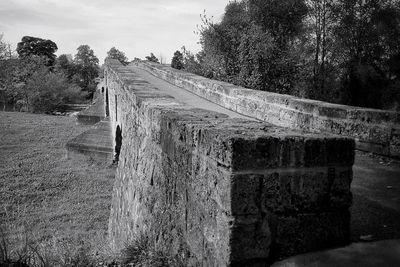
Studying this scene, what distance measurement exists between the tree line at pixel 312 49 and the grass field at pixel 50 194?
856 cm

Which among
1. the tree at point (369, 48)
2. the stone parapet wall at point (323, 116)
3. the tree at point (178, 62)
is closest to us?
the stone parapet wall at point (323, 116)

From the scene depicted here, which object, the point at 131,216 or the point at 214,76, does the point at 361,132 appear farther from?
the point at 214,76

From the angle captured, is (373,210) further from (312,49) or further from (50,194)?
(312,49)

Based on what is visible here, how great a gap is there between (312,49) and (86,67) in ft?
193

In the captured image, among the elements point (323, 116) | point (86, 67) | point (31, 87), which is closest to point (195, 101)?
point (323, 116)

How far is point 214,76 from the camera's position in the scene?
19406 mm

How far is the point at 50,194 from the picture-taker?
13.0 m

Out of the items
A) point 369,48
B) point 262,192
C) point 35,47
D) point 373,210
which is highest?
point 35,47

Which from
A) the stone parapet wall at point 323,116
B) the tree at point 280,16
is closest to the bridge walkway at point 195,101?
the stone parapet wall at point 323,116

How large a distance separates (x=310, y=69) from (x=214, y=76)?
1008 cm

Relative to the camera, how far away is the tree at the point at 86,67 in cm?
6939

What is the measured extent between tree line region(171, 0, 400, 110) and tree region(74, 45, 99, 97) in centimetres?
4764

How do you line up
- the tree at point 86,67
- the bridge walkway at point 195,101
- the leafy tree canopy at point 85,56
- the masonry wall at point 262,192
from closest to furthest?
the masonry wall at point 262,192 < the bridge walkway at point 195,101 < the tree at point 86,67 < the leafy tree canopy at point 85,56

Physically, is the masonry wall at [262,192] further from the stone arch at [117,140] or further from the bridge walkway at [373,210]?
the stone arch at [117,140]
